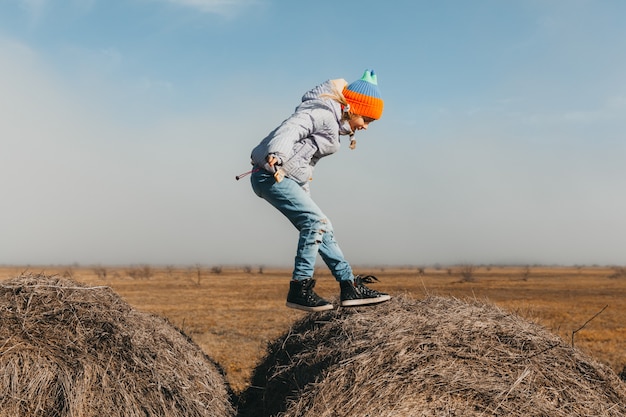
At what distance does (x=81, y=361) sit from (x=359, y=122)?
2954 mm

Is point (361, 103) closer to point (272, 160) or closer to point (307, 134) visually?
point (307, 134)

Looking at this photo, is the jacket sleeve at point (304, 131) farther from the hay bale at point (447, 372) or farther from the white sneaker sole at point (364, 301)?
the hay bale at point (447, 372)

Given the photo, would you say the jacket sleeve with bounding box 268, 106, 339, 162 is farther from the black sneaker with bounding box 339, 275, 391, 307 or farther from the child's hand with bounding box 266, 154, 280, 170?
the black sneaker with bounding box 339, 275, 391, 307

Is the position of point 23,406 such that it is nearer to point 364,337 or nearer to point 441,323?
point 364,337

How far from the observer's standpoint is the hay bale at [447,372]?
3670mm

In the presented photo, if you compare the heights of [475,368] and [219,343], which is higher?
[475,368]

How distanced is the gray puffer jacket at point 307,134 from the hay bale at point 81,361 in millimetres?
1846

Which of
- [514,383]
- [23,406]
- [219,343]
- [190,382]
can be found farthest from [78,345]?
[219,343]

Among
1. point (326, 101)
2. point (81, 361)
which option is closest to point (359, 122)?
point (326, 101)

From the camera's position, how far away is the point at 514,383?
3.75 metres

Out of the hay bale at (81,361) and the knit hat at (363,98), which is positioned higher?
the knit hat at (363,98)

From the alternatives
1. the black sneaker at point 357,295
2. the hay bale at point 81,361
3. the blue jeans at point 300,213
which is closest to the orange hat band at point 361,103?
the blue jeans at point 300,213

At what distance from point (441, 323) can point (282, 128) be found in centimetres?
190

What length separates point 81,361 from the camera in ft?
14.6
